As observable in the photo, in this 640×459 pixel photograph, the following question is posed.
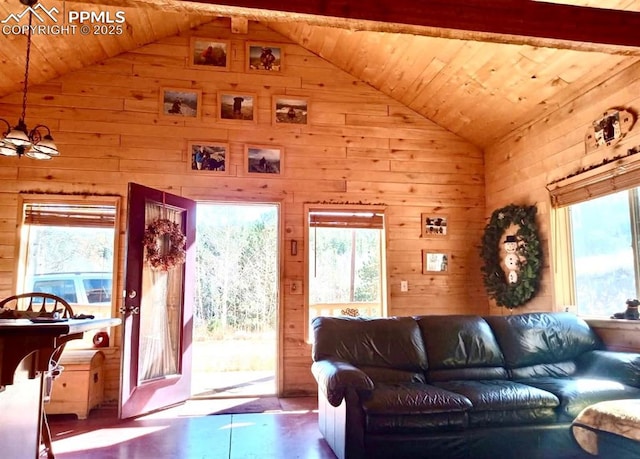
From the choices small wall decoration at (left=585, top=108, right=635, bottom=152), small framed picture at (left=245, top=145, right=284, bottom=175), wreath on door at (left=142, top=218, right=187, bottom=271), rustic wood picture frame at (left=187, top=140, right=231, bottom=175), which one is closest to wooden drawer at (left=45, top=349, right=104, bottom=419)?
wreath on door at (left=142, top=218, right=187, bottom=271)

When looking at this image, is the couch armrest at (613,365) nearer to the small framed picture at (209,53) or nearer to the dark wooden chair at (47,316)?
the dark wooden chair at (47,316)

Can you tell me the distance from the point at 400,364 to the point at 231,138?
306cm

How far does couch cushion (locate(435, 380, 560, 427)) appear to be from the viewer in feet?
9.49

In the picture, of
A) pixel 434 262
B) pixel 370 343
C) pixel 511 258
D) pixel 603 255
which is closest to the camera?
pixel 370 343

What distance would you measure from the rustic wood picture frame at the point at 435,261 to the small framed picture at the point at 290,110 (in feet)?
6.99

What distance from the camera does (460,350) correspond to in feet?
11.6

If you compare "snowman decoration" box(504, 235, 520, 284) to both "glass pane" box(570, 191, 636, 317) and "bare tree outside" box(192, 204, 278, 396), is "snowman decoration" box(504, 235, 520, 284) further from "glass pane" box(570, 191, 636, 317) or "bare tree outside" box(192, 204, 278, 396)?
"bare tree outside" box(192, 204, 278, 396)

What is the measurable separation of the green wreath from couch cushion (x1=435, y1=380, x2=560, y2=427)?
1.64 metres

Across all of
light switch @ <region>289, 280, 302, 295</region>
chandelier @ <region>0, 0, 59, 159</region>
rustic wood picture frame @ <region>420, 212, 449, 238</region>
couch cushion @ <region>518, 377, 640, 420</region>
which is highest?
chandelier @ <region>0, 0, 59, 159</region>

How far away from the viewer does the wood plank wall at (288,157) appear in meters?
4.67

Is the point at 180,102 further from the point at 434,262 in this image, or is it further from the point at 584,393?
the point at 584,393

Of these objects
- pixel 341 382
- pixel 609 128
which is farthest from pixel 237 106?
pixel 609 128

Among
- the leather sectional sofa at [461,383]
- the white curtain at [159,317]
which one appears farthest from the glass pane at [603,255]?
the white curtain at [159,317]

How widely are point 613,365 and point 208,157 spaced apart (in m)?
4.18
